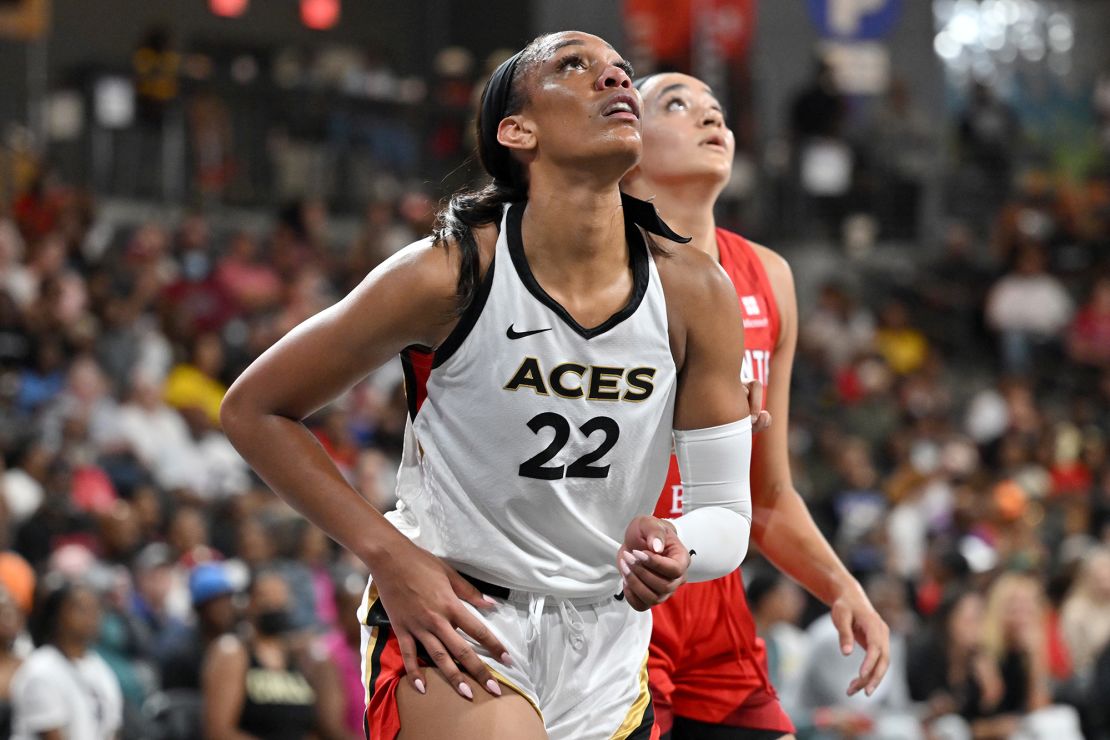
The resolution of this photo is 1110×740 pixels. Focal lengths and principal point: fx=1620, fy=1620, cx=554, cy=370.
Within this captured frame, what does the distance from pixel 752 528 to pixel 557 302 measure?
132 cm

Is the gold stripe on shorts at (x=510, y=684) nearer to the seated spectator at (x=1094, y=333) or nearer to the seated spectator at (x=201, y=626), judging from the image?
the seated spectator at (x=201, y=626)

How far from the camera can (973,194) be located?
1862 cm

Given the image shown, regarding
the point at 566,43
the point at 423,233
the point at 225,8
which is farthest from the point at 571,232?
the point at 225,8

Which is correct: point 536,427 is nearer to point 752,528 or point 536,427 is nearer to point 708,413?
point 708,413

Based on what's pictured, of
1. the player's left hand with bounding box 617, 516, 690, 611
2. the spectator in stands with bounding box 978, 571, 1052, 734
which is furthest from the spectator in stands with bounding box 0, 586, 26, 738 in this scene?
the spectator in stands with bounding box 978, 571, 1052, 734

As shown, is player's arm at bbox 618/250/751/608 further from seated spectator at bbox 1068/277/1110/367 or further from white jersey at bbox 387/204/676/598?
seated spectator at bbox 1068/277/1110/367

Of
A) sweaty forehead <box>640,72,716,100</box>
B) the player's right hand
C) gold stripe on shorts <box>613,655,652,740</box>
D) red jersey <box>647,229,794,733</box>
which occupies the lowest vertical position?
red jersey <box>647,229,794,733</box>

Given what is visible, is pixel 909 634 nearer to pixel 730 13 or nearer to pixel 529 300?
pixel 529 300

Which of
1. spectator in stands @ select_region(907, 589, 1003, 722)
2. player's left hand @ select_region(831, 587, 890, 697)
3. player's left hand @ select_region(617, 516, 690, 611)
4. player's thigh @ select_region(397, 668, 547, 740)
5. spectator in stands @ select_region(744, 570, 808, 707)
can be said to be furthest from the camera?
spectator in stands @ select_region(907, 589, 1003, 722)

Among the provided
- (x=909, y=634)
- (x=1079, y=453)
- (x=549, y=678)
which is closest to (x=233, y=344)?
(x=909, y=634)

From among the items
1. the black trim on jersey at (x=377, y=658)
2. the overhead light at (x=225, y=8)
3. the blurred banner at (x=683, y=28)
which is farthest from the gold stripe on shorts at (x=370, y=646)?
the overhead light at (x=225, y=8)

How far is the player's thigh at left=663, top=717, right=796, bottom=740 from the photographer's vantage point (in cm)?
411

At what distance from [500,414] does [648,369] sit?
309mm

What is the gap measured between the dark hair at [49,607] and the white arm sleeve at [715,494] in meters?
4.18
